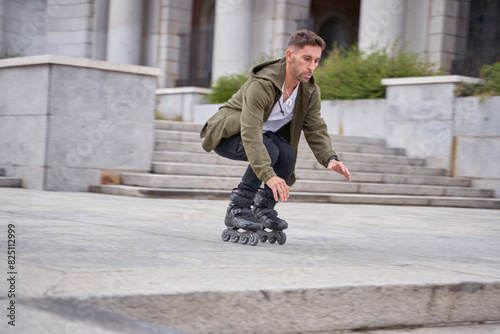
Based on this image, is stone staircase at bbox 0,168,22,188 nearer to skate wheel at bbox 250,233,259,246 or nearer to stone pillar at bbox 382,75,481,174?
skate wheel at bbox 250,233,259,246

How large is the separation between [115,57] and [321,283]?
20.2 meters

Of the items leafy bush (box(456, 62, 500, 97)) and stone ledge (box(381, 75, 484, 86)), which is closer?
leafy bush (box(456, 62, 500, 97))

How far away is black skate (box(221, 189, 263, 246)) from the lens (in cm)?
467

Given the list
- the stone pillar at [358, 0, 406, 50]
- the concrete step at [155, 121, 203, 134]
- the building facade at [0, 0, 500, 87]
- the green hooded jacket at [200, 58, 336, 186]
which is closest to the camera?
the green hooded jacket at [200, 58, 336, 186]

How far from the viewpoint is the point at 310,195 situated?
377 inches

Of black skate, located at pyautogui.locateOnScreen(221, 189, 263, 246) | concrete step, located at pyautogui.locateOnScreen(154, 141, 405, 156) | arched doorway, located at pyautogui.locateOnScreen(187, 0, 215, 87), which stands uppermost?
arched doorway, located at pyautogui.locateOnScreen(187, 0, 215, 87)

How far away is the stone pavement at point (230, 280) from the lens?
8.84ft

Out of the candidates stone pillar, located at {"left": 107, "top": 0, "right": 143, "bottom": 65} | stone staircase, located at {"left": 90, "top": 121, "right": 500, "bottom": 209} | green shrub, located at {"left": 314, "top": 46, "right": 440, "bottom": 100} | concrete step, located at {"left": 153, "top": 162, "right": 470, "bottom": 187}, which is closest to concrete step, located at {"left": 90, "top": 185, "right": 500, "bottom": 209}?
stone staircase, located at {"left": 90, "top": 121, "right": 500, "bottom": 209}

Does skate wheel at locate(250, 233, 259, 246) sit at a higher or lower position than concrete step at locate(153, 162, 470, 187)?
lower

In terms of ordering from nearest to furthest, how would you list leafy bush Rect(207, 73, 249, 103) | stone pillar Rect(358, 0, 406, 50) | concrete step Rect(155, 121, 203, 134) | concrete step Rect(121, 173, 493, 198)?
concrete step Rect(121, 173, 493, 198) < concrete step Rect(155, 121, 203, 134) < stone pillar Rect(358, 0, 406, 50) < leafy bush Rect(207, 73, 249, 103)

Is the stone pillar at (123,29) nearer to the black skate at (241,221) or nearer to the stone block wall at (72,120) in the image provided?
the stone block wall at (72,120)

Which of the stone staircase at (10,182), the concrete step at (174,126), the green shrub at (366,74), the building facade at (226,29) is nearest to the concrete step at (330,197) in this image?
the stone staircase at (10,182)

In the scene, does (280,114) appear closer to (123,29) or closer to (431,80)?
(431,80)

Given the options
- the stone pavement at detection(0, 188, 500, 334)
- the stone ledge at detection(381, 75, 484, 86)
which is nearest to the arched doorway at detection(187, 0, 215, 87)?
the stone ledge at detection(381, 75, 484, 86)
